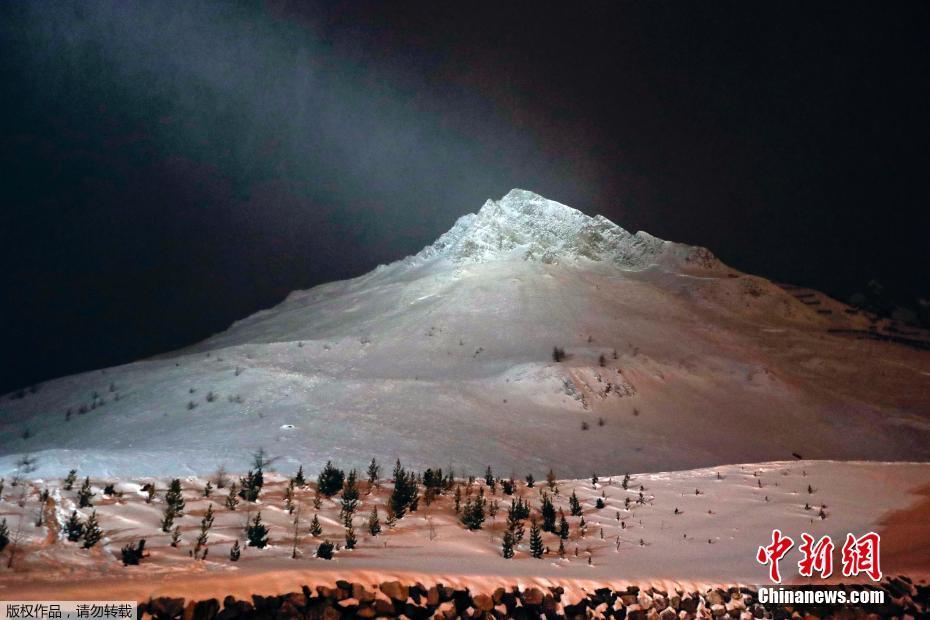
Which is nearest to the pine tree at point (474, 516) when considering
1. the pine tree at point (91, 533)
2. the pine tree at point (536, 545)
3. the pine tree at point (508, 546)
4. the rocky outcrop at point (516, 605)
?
the pine tree at point (508, 546)

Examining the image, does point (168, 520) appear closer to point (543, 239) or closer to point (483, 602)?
point (483, 602)

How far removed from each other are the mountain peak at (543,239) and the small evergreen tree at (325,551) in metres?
46.0

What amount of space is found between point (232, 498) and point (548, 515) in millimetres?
5112

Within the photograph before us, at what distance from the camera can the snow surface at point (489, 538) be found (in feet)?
21.1

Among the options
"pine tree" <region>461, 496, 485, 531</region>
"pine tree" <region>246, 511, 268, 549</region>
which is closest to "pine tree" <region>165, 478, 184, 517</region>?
"pine tree" <region>246, 511, 268, 549</region>

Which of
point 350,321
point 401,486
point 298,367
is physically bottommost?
point 401,486

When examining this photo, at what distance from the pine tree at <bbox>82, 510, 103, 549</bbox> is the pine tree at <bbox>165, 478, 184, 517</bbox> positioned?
1179 mm

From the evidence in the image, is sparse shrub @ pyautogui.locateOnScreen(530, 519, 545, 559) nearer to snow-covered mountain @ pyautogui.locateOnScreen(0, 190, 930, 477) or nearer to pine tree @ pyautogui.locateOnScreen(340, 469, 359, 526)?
pine tree @ pyautogui.locateOnScreen(340, 469, 359, 526)

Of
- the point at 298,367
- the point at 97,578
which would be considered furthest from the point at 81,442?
the point at 97,578

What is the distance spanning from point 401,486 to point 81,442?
1341 cm

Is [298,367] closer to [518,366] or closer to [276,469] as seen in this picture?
[518,366]

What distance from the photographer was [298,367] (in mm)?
28844

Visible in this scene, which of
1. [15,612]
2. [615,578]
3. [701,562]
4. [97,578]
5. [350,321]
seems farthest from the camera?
[350,321]

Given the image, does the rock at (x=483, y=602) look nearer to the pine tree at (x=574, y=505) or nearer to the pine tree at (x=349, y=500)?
the pine tree at (x=349, y=500)
